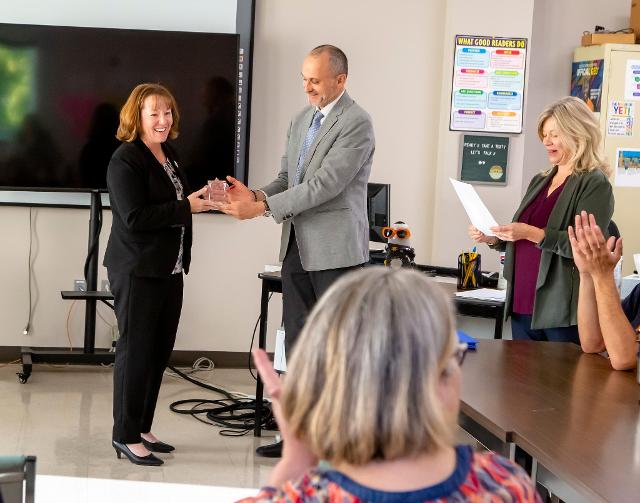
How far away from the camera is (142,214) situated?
144 inches

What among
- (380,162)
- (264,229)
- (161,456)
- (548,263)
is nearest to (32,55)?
(264,229)

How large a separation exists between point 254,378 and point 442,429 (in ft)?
15.0

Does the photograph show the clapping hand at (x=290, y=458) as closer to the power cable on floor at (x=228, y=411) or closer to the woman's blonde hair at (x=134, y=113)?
the woman's blonde hair at (x=134, y=113)

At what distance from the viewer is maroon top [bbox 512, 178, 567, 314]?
12.0ft

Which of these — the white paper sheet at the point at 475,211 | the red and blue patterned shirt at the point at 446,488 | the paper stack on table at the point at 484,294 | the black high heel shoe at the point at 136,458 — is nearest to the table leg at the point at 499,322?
the paper stack on table at the point at 484,294

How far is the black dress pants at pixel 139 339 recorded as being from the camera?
148 inches

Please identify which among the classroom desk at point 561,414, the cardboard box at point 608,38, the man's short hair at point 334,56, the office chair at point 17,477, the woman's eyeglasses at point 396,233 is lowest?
the office chair at point 17,477

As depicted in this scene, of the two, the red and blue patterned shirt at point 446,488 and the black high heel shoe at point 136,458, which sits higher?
the red and blue patterned shirt at point 446,488

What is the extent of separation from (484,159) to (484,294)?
5.71 ft

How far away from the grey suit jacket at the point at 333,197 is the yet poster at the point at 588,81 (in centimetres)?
227

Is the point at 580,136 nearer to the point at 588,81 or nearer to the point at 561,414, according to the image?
the point at 561,414

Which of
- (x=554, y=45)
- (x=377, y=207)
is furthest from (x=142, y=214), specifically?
(x=554, y=45)

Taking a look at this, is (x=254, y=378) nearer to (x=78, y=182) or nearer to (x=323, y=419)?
(x=78, y=182)

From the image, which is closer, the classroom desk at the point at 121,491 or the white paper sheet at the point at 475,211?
the classroom desk at the point at 121,491
